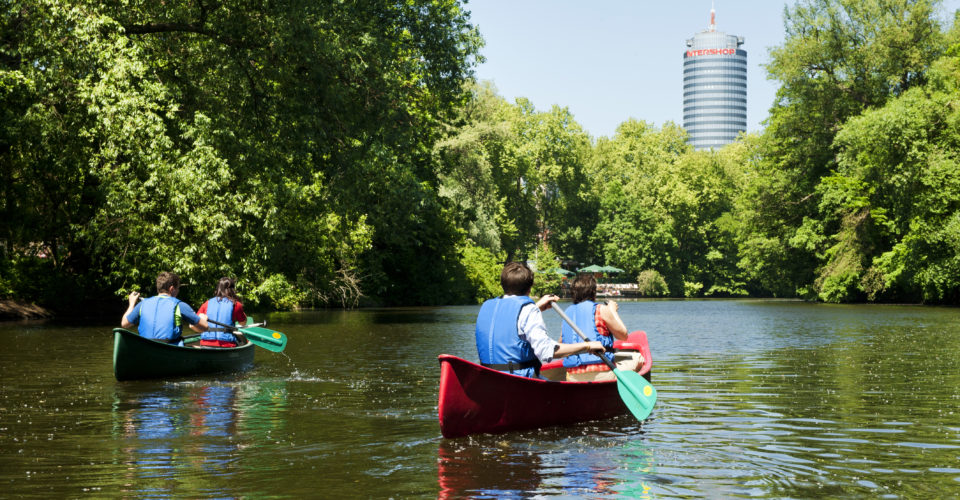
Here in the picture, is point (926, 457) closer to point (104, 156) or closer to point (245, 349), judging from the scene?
point (245, 349)

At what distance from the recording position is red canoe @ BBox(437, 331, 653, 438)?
7.98 m

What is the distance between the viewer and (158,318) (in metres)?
13.3

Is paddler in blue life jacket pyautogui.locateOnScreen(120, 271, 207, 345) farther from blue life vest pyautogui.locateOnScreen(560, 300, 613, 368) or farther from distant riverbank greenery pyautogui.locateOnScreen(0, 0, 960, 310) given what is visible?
distant riverbank greenery pyautogui.locateOnScreen(0, 0, 960, 310)

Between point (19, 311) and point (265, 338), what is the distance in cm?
1649

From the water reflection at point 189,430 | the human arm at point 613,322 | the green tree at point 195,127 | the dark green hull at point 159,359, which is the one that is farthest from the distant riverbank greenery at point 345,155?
the human arm at point 613,322

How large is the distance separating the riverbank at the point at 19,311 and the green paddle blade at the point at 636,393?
24.4m

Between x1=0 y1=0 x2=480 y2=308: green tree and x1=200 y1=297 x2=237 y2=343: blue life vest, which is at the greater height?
x1=0 y1=0 x2=480 y2=308: green tree

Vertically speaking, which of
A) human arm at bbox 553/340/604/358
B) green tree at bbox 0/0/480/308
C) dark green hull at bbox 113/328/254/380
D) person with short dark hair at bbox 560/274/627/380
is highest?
green tree at bbox 0/0/480/308

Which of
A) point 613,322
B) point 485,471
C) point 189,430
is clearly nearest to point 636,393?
point 613,322

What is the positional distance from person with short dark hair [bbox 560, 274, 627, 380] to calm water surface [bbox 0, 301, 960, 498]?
0.76m

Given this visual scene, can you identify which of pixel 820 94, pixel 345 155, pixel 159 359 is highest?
pixel 820 94

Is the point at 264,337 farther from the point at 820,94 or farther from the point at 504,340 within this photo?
the point at 820,94

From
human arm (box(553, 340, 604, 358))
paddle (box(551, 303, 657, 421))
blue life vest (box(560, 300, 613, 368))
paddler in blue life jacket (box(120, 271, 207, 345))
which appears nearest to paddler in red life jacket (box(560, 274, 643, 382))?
blue life vest (box(560, 300, 613, 368))

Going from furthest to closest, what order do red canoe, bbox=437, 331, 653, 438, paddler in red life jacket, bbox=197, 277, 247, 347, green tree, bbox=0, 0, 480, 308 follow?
1. green tree, bbox=0, 0, 480, 308
2. paddler in red life jacket, bbox=197, 277, 247, 347
3. red canoe, bbox=437, 331, 653, 438
